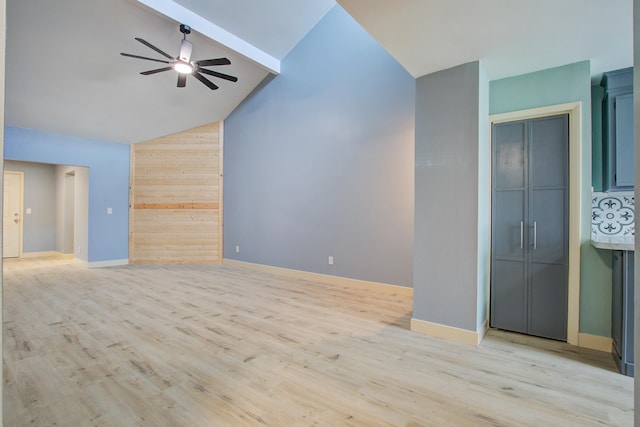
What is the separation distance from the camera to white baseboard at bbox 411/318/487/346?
2576 mm

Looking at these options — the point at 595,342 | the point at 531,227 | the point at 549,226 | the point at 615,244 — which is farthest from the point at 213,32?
the point at 595,342

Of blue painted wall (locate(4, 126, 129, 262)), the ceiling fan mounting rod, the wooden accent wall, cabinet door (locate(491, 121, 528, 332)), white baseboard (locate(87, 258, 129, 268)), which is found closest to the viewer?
cabinet door (locate(491, 121, 528, 332))

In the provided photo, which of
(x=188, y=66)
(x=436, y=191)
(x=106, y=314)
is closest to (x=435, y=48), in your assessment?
(x=436, y=191)

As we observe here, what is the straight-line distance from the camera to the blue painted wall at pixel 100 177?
5496 millimetres

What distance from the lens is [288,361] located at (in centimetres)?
229

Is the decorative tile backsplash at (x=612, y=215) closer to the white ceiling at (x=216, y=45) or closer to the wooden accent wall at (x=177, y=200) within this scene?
the white ceiling at (x=216, y=45)

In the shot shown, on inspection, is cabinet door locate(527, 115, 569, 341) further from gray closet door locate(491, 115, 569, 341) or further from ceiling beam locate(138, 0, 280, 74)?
ceiling beam locate(138, 0, 280, 74)

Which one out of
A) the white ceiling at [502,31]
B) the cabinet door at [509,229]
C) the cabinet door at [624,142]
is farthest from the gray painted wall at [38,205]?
the cabinet door at [624,142]

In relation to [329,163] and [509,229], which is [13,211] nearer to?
[329,163]

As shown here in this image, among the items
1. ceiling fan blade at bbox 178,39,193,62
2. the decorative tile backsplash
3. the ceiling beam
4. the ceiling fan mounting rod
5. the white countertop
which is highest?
the ceiling beam

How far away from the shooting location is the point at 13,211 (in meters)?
7.12

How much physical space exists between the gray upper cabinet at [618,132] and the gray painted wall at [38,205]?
35.0 feet

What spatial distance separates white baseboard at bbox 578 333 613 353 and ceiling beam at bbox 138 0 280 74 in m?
5.49

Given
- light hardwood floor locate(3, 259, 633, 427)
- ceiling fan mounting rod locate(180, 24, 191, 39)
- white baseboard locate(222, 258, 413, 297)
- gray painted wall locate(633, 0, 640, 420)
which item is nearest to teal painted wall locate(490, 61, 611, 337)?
light hardwood floor locate(3, 259, 633, 427)
